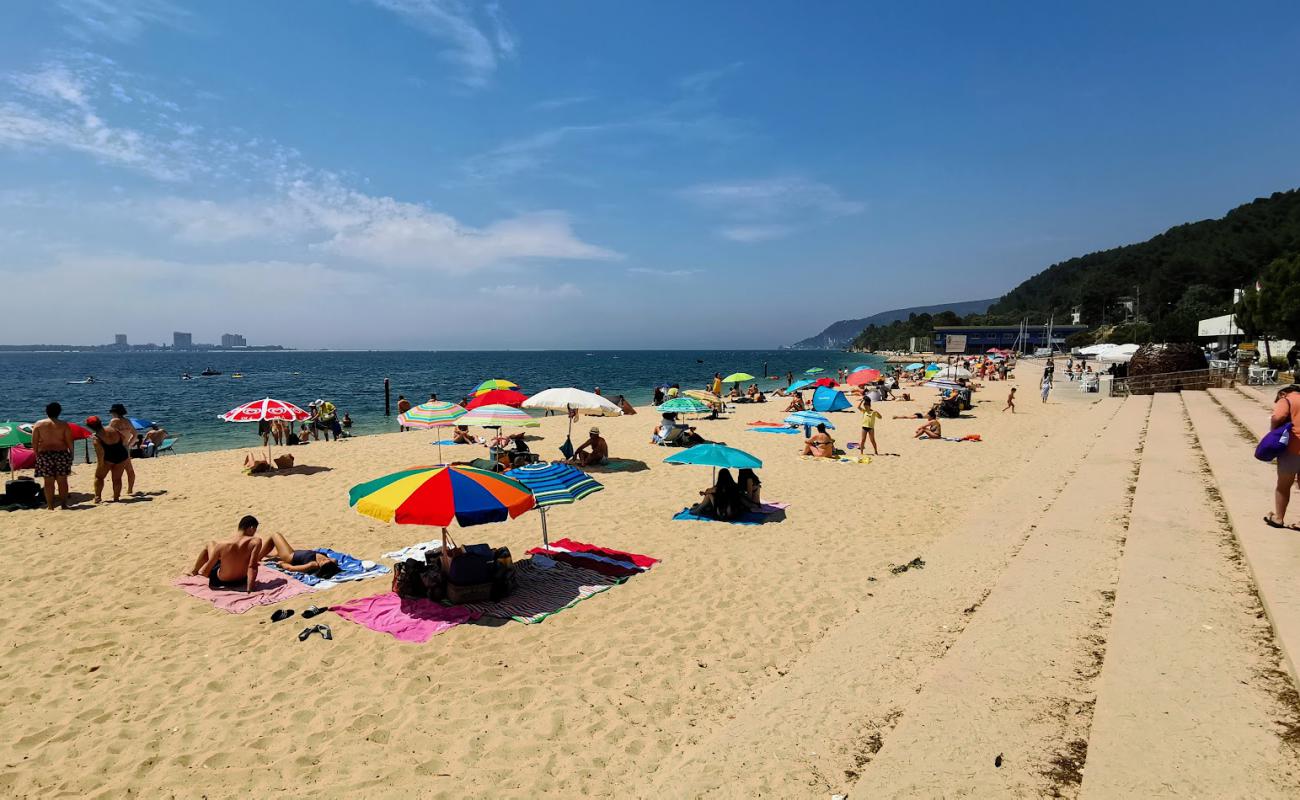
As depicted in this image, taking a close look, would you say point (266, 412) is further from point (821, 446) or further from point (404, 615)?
point (821, 446)

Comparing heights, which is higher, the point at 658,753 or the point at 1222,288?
the point at 1222,288

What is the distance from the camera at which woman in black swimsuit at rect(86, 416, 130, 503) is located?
1041 centimetres

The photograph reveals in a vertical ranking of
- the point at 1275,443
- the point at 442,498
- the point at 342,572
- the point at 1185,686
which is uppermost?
the point at 1275,443

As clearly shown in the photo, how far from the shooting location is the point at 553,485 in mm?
7652

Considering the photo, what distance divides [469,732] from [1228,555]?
7.53m

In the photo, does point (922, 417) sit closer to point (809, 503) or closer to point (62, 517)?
point (809, 503)

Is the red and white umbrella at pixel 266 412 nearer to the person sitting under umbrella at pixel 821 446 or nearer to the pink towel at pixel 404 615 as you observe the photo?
the pink towel at pixel 404 615

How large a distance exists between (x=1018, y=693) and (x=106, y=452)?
1365 cm

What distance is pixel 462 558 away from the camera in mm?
6547


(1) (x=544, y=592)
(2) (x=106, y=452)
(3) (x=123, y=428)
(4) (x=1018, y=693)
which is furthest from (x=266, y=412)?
(4) (x=1018, y=693)

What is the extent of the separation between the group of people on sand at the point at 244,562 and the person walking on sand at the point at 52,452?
5102 millimetres

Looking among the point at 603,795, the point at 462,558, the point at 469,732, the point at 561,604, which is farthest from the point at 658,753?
the point at 462,558

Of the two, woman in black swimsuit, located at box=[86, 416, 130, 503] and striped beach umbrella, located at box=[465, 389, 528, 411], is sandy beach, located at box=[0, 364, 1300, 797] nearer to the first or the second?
woman in black swimsuit, located at box=[86, 416, 130, 503]

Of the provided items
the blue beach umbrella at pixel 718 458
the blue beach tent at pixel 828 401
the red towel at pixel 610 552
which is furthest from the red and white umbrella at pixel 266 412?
the blue beach tent at pixel 828 401
